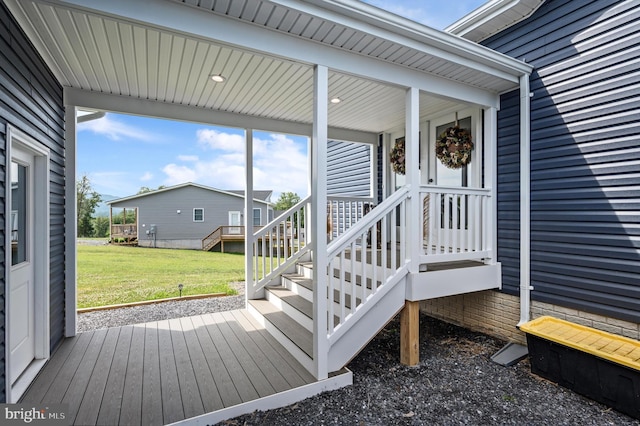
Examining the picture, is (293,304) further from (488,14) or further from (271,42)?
(488,14)

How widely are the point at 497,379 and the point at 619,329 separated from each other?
1.21 metres

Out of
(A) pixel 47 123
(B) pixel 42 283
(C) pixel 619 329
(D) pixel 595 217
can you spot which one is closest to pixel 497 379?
(C) pixel 619 329

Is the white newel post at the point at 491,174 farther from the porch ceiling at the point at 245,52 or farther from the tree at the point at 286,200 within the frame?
the tree at the point at 286,200

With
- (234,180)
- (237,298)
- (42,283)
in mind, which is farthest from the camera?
(234,180)

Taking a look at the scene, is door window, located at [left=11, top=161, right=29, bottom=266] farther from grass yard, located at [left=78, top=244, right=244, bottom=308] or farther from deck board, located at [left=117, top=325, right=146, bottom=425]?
grass yard, located at [left=78, top=244, right=244, bottom=308]

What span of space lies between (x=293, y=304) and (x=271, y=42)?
8.70 feet

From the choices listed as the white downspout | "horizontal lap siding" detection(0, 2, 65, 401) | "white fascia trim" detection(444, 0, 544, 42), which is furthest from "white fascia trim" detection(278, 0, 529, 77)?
"horizontal lap siding" detection(0, 2, 65, 401)

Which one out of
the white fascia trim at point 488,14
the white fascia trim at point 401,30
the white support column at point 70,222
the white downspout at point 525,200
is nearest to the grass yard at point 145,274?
the white support column at point 70,222

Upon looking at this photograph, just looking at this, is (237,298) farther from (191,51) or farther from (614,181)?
(614,181)

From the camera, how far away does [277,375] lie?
8.81ft

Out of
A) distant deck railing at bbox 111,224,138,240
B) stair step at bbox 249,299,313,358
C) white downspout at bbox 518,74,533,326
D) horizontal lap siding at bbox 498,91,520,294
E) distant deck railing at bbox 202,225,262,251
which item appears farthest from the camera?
distant deck railing at bbox 111,224,138,240

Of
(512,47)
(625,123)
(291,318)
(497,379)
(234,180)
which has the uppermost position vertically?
(234,180)

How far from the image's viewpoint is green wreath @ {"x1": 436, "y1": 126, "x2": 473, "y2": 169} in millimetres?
4129

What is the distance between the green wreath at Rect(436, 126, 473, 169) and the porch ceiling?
514 mm
